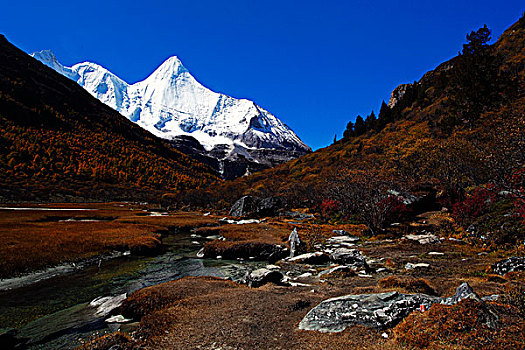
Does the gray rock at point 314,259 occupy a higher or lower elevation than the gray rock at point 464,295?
lower

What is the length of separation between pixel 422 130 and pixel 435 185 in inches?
1856

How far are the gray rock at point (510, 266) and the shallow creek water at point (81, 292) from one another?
15.3m

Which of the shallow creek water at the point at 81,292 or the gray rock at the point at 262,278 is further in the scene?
the gray rock at the point at 262,278

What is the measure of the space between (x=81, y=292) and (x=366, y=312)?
16.8 meters

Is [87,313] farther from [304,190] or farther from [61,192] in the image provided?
[61,192]

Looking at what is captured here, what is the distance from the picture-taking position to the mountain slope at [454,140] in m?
26.6

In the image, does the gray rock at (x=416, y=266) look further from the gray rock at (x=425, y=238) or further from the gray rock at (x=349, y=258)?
the gray rock at (x=425, y=238)

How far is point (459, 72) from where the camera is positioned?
69125mm

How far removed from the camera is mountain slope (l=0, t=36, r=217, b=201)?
10551 centimetres

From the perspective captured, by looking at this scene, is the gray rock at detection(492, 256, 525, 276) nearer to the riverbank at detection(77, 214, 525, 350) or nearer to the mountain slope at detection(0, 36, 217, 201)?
the riverbank at detection(77, 214, 525, 350)

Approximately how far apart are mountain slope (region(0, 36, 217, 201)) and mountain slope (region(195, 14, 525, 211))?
206ft

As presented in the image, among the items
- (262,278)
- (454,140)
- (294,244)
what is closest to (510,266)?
(262,278)

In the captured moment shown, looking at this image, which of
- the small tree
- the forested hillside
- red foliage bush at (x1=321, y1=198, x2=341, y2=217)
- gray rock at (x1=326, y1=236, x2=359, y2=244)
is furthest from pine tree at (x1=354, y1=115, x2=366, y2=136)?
→ gray rock at (x1=326, y1=236, x2=359, y2=244)

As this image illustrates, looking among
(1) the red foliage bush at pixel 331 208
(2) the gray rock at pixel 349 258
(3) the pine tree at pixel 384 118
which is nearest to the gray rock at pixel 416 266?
(2) the gray rock at pixel 349 258
